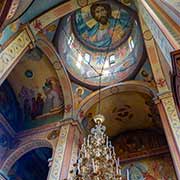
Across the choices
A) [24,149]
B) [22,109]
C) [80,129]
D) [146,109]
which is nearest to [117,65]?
[146,109]

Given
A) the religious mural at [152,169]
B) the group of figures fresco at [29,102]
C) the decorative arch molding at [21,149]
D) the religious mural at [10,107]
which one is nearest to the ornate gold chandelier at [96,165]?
the decorative arch molding at [21,149]

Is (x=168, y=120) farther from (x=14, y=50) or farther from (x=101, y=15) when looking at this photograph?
(x=101, y=15)

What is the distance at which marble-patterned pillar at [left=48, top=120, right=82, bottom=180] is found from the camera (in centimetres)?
820

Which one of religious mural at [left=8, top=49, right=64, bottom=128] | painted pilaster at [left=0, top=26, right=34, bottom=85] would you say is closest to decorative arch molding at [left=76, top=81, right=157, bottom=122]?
religious mural at [left=8, top=49, right=64, bottom=128]

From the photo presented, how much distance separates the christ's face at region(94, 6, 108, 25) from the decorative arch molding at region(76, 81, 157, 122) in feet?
11.5

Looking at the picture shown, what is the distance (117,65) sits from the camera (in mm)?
12133

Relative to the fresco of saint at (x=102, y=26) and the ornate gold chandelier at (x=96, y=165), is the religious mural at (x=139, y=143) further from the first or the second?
the ornate gold chandelier at (x=96, y=165)

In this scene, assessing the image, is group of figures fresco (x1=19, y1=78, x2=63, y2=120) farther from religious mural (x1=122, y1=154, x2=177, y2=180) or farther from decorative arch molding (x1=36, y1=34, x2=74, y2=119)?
religious mural (x1=122, y1=154, x2=177, y2=180)

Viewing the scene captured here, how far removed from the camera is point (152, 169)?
10414 millimetres

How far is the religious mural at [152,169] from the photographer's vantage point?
1011cm

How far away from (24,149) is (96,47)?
19.6 feet

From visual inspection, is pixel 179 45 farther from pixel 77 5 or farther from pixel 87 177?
pixel 77 5

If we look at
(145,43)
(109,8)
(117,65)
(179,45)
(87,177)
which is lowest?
(87,177)

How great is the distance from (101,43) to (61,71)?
353 centimetres
